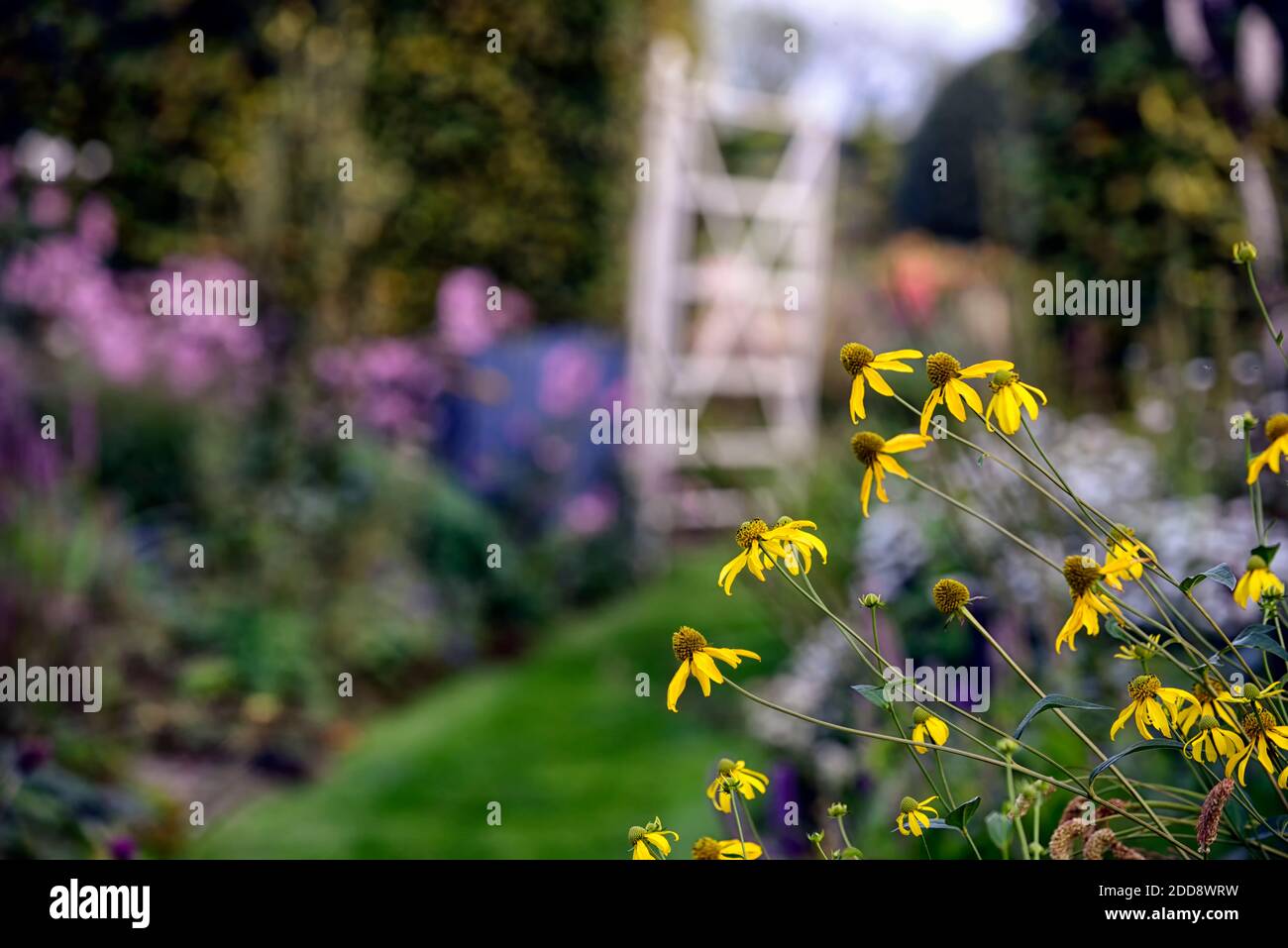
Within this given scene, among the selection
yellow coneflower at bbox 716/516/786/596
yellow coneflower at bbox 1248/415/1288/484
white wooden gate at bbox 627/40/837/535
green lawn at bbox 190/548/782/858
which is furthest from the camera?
white wooden gate at bbox 627/40/837/535

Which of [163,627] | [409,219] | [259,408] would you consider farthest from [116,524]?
[409,219]

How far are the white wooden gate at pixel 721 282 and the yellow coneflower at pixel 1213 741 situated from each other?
447 cm

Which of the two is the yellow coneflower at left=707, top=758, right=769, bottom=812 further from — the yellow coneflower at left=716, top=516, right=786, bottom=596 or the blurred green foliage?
the blurred green foliage

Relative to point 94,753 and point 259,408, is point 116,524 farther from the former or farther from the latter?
point 94,753

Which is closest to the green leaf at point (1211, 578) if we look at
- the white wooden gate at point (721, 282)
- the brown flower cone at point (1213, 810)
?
the brown flower cone at point (1213, 810)

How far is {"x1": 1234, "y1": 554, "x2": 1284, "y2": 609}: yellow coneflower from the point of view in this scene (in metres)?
0.93

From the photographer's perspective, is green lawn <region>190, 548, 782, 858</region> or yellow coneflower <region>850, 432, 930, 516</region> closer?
yellow coneflower <region>850, 432, 930, 516</region>

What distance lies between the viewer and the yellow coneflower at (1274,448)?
3.04 feet

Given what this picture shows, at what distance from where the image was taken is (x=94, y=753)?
297 cm

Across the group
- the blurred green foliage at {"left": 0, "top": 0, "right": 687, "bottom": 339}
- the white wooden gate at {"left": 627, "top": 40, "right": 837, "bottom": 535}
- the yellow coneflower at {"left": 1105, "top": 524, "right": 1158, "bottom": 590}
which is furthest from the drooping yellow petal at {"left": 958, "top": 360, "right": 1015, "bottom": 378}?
the white wooden gate at {"left": 627, "top": 40, "right": 837, "bottom": 535}

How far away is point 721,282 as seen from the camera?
22.1 feet

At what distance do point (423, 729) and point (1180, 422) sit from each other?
2.43 metres

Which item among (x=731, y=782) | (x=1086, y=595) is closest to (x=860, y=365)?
(x=1086, y=595)

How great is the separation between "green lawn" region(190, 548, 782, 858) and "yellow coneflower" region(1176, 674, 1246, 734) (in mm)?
1665
